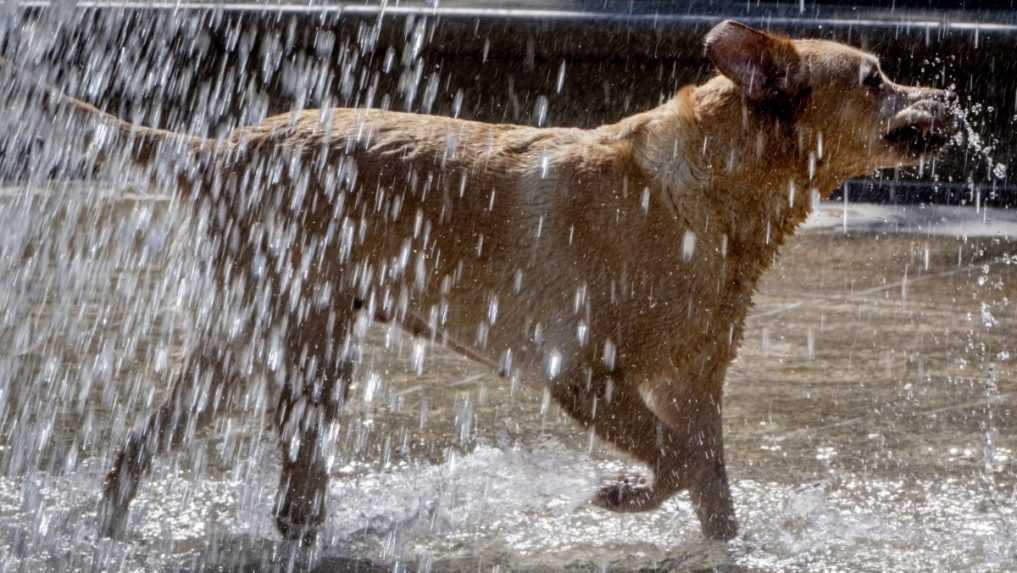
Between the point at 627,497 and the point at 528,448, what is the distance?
91 centimetres

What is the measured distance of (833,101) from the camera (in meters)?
4.23

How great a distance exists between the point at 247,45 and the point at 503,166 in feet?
19.7

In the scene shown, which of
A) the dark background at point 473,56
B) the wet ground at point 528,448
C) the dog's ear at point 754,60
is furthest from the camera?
the dark background at point 473,56

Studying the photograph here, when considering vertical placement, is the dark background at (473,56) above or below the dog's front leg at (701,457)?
above

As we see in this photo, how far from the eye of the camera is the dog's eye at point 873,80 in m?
4.32

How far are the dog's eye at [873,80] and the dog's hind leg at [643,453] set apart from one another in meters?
1.11

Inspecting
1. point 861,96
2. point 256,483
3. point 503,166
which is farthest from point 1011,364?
point 256,483

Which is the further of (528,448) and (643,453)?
(528,448)

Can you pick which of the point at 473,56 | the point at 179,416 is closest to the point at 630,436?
the point at 179,416

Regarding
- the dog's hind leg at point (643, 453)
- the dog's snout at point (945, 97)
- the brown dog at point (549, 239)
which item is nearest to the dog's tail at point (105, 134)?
the brown dog at point (549, 239)

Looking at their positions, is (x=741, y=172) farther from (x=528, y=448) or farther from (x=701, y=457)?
(x=528, y=448)

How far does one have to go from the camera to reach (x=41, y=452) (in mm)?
4820

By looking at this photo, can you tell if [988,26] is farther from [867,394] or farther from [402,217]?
[402,217]

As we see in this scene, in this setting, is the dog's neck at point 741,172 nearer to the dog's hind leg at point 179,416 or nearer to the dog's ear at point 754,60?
the dog's ear at point 754,60
